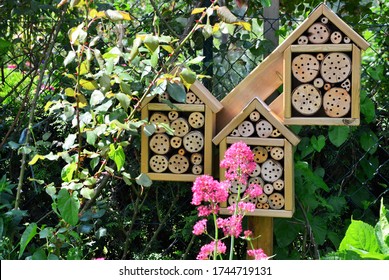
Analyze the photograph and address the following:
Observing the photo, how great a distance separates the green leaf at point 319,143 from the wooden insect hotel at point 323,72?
0.40 meters

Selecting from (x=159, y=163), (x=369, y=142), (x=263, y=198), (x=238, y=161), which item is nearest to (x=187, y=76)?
(x=238, y=161)

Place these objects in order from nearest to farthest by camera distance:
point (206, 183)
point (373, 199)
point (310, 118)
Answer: point (206, 183) → point (310, 118) → point (373, 199)

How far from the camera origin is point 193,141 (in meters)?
2.67

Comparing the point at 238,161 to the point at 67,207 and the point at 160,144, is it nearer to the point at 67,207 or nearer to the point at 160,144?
the point at 160,144

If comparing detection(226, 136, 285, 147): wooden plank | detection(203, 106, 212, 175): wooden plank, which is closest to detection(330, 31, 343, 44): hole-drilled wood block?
detection(226, 136, 285, 147): wooden plank

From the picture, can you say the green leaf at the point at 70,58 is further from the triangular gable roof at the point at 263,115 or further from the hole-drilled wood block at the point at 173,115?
the triangular gable roof at the point at 263,115

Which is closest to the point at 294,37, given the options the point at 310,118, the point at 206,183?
the point at 310,118

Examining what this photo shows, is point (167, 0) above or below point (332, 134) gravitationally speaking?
above

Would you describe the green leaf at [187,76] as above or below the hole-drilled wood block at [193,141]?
above

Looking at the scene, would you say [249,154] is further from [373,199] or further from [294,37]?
[373,199]

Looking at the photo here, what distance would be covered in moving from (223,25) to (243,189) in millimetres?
576

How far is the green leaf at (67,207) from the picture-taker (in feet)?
8.15

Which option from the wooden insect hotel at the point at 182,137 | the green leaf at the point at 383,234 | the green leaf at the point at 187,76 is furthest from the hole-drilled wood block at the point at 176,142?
the green leaf at the point at 383,234

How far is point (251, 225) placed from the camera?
107 inches
